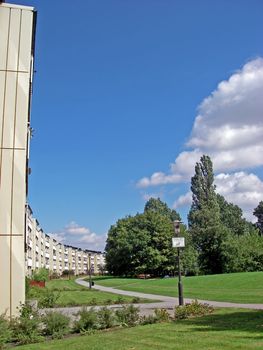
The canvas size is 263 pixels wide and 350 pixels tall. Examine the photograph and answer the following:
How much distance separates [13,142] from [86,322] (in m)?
6.62

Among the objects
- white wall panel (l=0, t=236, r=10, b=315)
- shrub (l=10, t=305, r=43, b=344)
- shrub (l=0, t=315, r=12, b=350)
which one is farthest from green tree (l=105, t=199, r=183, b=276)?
shrub (l=0, t=315, r=12, b=350)

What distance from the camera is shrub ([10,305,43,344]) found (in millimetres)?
11539

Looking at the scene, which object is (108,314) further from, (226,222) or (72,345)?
(226,222)

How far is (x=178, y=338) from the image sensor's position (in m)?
10.4

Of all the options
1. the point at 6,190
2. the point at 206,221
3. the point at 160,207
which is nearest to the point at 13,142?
the point at 6,190

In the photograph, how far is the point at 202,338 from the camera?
10148 millimetres

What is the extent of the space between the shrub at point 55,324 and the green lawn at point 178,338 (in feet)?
2.67

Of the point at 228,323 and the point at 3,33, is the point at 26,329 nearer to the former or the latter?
the point at 228,323

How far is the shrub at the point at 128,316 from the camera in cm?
1376

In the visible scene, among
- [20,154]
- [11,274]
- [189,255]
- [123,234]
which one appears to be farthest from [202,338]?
[123,234]

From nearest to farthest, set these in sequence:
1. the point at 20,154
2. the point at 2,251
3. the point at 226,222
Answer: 1. the point at 2,251
2. the point at 20,154
3. the point at 226,222

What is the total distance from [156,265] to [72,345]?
70.2 meters

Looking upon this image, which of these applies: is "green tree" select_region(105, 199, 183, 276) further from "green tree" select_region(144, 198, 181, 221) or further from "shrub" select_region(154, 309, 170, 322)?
"shrub" select_region(154, 309, 170, 322)

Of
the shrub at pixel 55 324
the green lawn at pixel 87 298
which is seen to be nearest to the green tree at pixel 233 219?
the green lawn at pixel 87 298
